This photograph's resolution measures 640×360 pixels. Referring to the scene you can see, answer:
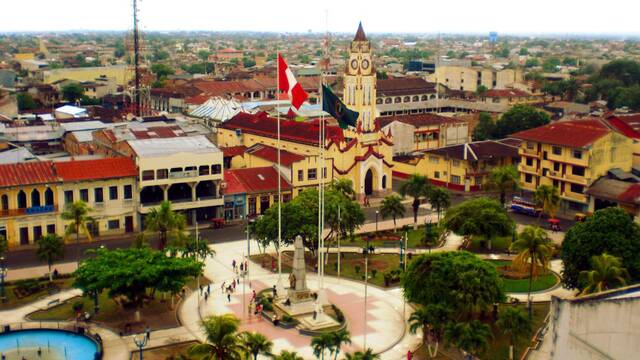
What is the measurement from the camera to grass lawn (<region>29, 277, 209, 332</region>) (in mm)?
47656

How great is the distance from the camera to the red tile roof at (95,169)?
6662 centimetres

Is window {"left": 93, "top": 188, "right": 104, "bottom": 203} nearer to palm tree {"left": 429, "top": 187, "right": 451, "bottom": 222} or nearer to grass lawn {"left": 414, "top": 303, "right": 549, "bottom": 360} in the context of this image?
palm tree {"left": 429, "top": 187, "right": 451, "bottom": 222}

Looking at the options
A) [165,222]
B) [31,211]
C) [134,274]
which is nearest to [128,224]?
[31,211]

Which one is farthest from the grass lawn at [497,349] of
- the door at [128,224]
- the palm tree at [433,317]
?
the door at [128,224]

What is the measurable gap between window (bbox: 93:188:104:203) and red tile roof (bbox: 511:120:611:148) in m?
43.3

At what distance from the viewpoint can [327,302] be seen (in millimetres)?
51219

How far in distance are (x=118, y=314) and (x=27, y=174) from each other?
72.0ft

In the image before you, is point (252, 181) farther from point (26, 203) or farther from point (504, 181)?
point (504, 181)

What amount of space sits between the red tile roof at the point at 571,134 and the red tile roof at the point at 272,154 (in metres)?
24.3

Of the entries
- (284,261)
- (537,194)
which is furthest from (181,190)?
(537,194)

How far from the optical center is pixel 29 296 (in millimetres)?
52688

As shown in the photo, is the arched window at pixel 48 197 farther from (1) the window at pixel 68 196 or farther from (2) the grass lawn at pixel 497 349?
(2) the grass lawn at pixel 497 349

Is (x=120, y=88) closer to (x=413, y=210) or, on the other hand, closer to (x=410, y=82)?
(x=410, y=82)

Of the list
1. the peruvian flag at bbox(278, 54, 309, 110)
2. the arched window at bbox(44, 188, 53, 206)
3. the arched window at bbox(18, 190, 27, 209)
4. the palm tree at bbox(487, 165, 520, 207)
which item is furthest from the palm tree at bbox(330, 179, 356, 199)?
the arched window at bbox(18, 190, 27, 209)
